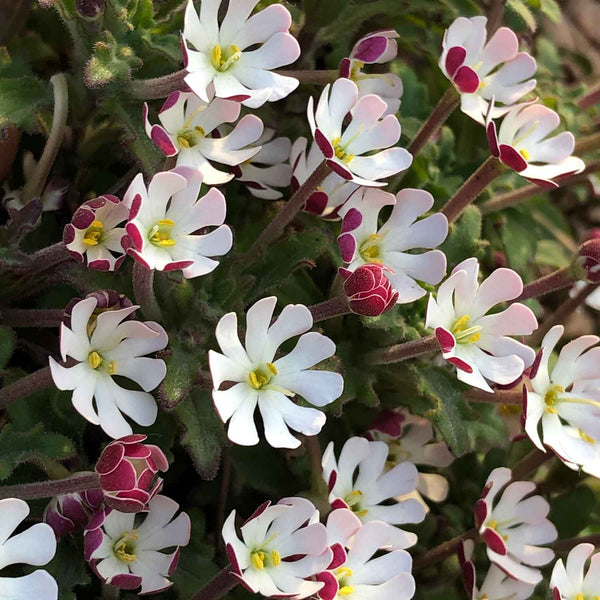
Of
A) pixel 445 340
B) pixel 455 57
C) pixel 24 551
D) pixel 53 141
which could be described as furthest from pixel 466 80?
pixel 24 551

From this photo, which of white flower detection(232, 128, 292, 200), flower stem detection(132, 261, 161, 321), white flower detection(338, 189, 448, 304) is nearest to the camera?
flower stem detection(132, 261, 161, 321)

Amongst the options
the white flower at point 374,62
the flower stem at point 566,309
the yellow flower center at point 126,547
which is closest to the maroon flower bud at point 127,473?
the yellow flower center at point 126,547

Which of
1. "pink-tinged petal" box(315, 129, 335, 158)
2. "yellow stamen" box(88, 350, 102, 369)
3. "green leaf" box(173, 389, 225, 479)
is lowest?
"green leaf" box(173, 389, 225, 479)

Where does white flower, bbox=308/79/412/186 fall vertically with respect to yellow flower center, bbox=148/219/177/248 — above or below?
above

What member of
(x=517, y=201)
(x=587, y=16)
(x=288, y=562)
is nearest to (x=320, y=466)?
(x=288, y=562)

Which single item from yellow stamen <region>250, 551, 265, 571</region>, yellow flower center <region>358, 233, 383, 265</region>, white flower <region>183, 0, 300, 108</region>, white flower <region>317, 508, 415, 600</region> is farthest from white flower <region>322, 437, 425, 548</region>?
white flower <region>183, 0, 300, 108</region>

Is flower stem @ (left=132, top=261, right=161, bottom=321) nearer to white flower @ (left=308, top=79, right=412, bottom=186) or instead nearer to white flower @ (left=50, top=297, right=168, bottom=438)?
white flower @ (left=50, top=297, right=168, bottom=438)
